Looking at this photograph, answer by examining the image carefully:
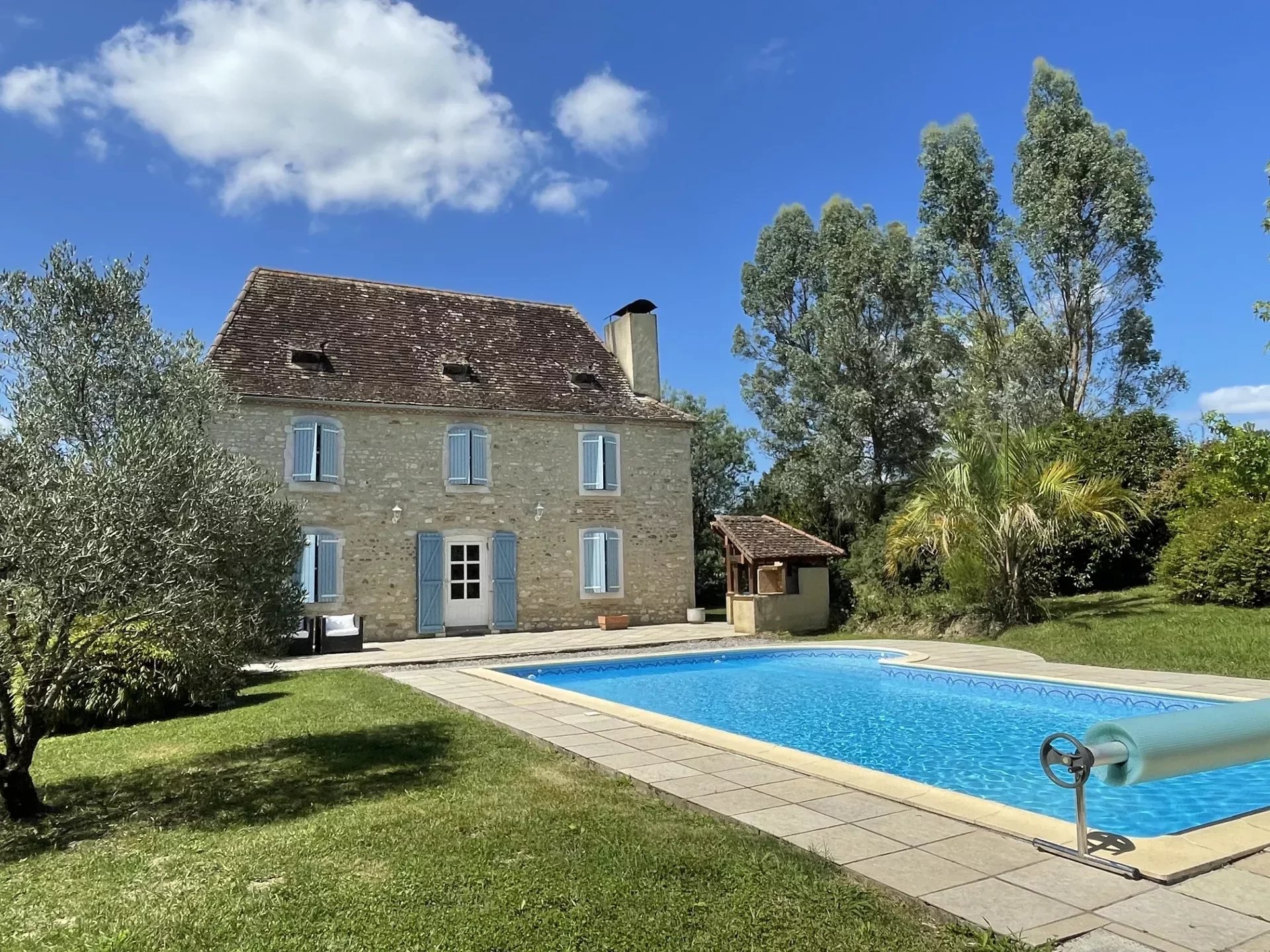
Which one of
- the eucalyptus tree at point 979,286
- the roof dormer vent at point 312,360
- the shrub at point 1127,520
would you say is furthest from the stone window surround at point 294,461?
the eucalyptus tree at point 979,286

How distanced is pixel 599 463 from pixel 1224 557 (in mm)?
12041

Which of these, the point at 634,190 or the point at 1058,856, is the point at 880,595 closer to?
the point at 634,190

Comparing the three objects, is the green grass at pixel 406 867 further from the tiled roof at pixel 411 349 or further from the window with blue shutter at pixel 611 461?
the window with blue shutter at pixel 611 461

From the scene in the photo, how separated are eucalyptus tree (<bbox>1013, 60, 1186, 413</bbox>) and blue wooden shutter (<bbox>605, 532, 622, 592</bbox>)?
1265 cm

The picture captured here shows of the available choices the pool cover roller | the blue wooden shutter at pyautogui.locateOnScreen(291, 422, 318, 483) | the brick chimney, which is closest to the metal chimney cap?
the brick chimney

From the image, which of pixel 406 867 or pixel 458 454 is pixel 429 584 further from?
pixel 406 867

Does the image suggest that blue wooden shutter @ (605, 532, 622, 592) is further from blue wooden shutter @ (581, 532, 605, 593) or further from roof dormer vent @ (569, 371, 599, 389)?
roof dormer vent @ (569, 371, 599, 389)

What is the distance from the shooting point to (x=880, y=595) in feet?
55.7

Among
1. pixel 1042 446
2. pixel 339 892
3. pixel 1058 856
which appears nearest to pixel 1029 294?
pixel 1042 446

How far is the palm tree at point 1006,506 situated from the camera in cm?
1299

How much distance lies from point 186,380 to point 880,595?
14026mm

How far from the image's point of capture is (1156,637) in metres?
11.1

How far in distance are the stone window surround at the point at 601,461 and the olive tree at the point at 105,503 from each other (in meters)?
11.8

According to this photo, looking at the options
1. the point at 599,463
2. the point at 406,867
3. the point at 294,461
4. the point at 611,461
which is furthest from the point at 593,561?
the point at 406,867
